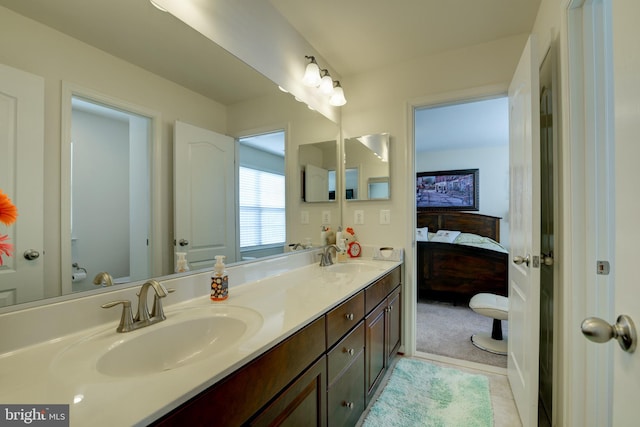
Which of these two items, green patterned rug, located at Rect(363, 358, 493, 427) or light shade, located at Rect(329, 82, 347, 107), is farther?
light shade, located at Rect(329, 82, 347, 107)

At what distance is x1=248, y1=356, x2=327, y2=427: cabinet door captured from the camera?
0.82m

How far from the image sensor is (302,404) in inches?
38.1

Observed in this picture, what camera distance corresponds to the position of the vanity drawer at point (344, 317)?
1157mm

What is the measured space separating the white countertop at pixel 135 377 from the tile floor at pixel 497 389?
975 mm

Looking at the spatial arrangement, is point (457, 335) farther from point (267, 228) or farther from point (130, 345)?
point (130, 345)

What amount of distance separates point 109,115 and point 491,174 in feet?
18.7

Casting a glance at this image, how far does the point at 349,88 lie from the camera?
249 cm

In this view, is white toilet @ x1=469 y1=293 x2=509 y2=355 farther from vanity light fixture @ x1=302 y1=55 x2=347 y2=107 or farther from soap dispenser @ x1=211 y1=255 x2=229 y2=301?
soap dispenser @ x1=211 y1=255 x2=229 y2=301

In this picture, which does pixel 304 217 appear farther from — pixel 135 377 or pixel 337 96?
pixel 135 377

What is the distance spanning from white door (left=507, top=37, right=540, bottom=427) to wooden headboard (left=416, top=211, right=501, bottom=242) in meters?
3.33

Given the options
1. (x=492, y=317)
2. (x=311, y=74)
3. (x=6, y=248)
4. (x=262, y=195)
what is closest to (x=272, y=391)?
(x=6, y=248)

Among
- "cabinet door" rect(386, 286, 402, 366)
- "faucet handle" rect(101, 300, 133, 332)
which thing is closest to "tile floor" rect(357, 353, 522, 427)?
"cabinet door" rect(386, 286, 402, 366)

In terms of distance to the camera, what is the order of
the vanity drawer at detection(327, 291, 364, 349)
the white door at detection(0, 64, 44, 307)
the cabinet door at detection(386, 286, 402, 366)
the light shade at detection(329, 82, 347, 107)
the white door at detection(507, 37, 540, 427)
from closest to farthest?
the white door at detection(0, 64, 44, 307)
the vanity drawer at detection(327, 291, 364, 349)
the white door at detection(507, 37, 540, 427)
the cabinet door at detection(386, 286, 402, 366)
the light shade at detection(329, 82, 347, 107)

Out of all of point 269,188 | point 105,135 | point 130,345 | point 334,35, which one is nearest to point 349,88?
point 334,35
